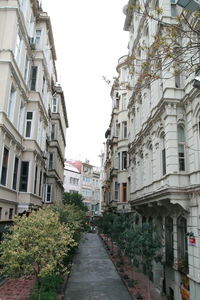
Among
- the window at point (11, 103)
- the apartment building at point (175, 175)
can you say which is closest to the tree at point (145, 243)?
the apartment building at point (175, 175)

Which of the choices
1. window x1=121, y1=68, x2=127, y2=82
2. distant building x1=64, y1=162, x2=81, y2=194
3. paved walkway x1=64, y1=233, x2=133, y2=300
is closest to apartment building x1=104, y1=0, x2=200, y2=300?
paved walkway x1=64, y1=233, x2=133, y2=300

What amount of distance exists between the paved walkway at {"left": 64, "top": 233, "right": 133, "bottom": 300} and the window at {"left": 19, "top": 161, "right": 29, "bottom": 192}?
681cm

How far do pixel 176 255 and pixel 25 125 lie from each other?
13.2m

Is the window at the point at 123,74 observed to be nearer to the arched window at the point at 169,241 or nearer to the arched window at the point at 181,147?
the arched window at the point at 181,147

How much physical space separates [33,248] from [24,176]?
10162mm

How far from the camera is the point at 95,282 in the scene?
17406 millimetres

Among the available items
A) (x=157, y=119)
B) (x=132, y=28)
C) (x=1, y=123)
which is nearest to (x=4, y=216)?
(x=1, y=123)

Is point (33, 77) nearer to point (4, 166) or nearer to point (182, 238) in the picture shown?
point (4, 166)

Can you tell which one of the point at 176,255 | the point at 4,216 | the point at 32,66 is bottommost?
the point at 176,255

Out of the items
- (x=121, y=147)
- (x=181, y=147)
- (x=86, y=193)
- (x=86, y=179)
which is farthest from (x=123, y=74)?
(x=86, y=193)

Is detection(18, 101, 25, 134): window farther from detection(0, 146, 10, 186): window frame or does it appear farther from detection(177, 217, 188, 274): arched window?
detection(177, 217, 188, 274): arched window

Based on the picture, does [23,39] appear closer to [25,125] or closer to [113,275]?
[25,125]

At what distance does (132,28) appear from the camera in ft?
88.1

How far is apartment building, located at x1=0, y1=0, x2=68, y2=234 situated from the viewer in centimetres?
1566
